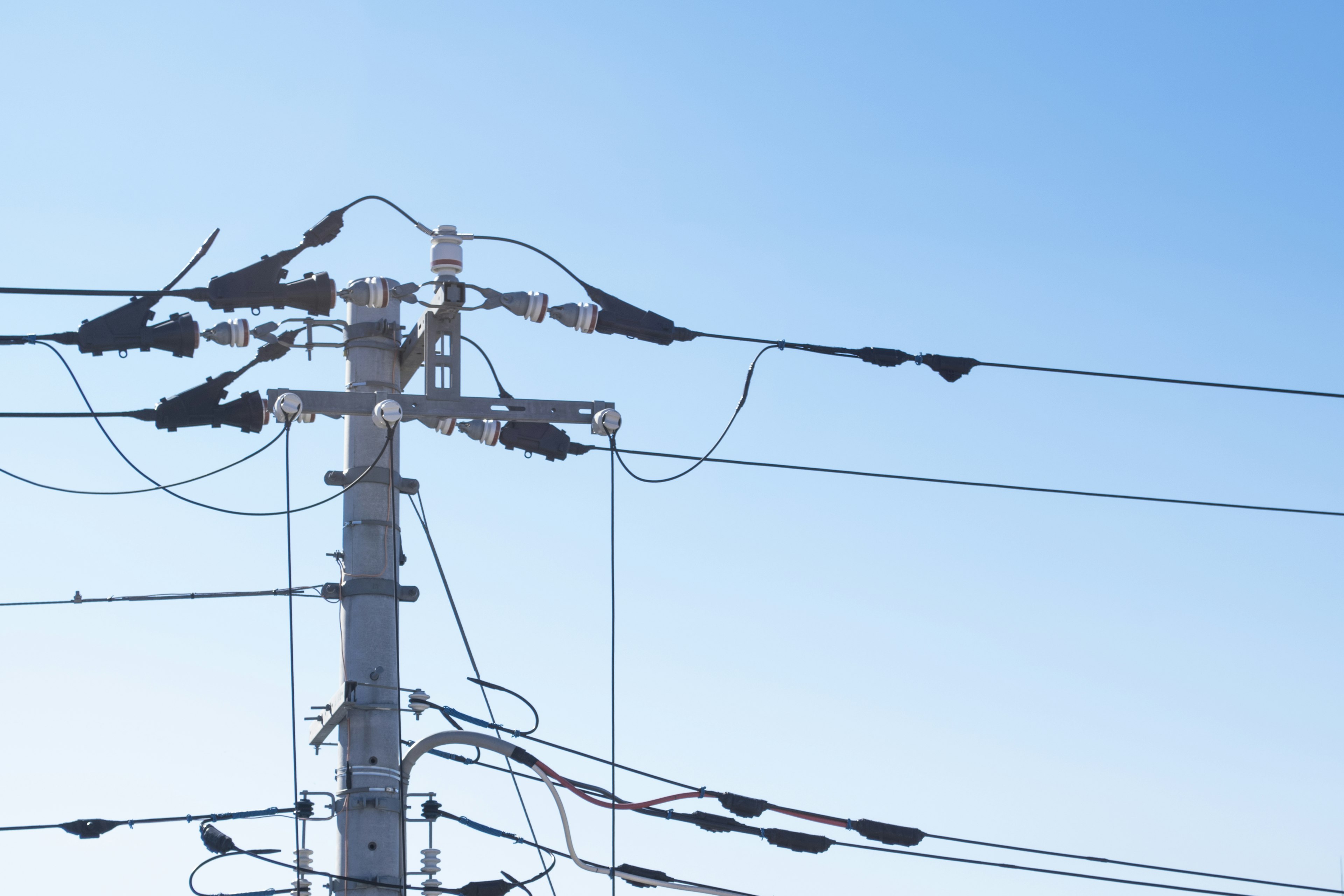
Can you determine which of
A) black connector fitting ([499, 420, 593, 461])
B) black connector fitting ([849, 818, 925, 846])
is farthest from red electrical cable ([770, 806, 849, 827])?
black connector fitting ([499, 420, 593, 461])

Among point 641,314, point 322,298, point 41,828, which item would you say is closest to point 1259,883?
point 641,314

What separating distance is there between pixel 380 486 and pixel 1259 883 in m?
7.78

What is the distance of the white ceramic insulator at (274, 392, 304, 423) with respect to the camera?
41.9 feet

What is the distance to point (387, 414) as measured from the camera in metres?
12.9

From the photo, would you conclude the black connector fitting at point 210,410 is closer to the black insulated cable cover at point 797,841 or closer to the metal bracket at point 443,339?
the metal bracket at point 443,339

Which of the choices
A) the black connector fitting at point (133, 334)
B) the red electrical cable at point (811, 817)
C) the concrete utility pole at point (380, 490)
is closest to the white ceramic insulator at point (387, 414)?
the concrete utility pole at point (380, 490)

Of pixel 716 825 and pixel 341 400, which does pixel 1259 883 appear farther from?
pixel 341 400

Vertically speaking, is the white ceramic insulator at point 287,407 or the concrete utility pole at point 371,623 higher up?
the white ceramic insulator at point 287,407

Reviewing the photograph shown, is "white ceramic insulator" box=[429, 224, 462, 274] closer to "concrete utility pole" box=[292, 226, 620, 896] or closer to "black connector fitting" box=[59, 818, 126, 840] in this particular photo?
"concrete utility pole" box=[292, 226, 620, 896]

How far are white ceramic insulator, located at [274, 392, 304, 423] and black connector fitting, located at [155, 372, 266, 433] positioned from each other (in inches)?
13.0

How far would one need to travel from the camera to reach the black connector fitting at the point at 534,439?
44.0 feet

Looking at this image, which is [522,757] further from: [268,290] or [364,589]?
[268,290]

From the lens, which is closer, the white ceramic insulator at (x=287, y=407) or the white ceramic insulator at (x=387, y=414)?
the white ceramic insulator at (x=287, y=407)

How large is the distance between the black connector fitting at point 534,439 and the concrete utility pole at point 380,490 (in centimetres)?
6
